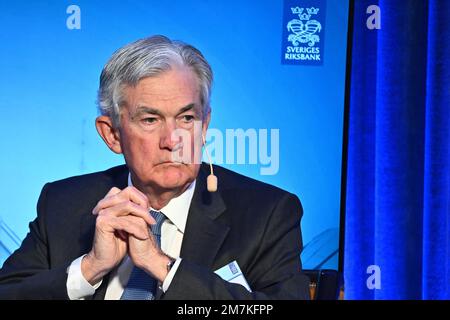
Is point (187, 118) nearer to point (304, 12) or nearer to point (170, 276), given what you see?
point (170, 276)

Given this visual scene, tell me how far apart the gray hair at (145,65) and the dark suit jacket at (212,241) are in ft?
0.95

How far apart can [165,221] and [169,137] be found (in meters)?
0.28

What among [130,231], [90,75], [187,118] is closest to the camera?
[130,231]

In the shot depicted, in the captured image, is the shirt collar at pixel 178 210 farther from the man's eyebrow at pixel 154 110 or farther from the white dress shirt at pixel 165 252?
the man's eyebrow at pixel 154 110

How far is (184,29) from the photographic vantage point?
3104mm

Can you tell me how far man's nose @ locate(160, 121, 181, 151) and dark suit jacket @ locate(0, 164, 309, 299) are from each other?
8.8 inches

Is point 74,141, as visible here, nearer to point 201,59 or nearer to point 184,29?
point 184,29

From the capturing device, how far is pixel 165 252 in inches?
89.8

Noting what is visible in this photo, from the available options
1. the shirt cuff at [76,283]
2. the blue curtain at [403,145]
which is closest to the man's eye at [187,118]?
the shirt cuff at [76,283]

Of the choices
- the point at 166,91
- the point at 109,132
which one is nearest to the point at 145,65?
the point at 166,91

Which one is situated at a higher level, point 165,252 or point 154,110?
point 154,110

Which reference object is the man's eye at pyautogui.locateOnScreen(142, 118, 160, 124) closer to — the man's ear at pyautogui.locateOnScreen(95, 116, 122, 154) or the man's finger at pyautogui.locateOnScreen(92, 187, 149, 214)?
the man's ear at pyautogui.locateOnScreen(95, 116, 122, 154)
